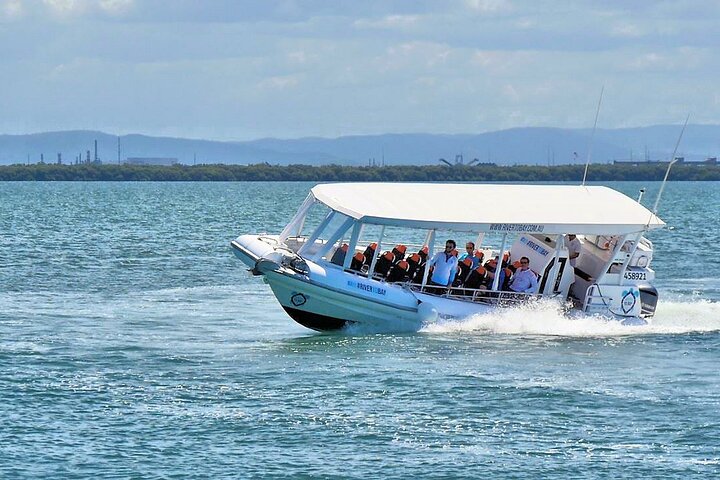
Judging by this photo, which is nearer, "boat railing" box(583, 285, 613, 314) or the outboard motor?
"boat railing" box(583, 285, 613, 314)

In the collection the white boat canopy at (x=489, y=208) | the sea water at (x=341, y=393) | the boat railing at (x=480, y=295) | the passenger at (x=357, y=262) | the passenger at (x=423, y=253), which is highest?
the white boat canopy at (x=489, y=208)

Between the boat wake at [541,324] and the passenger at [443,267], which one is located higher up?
the passenger at [443,267]

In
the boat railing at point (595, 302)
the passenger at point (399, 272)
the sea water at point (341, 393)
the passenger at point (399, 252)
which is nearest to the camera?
the sea water at point (341, 393)

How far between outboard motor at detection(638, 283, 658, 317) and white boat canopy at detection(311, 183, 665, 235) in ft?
4.55

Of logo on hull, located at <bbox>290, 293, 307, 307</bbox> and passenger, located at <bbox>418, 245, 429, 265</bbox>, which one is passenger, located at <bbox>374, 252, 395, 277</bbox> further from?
logo on hull, located at <bbox>290, 293, 307, 307</bbox>

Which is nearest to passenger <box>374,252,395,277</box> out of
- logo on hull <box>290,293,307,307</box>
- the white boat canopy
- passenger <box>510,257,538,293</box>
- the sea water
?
the white boat canopy

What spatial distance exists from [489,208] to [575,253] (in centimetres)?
253

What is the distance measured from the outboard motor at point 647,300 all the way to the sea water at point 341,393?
1.08ft

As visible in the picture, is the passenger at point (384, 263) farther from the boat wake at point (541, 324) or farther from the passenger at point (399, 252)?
the boat wake at point (541, 324)

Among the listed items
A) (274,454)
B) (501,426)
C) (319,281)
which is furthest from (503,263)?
(274,454)

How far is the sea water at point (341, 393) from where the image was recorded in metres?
17.5

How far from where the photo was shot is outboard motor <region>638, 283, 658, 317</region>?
27000 mm

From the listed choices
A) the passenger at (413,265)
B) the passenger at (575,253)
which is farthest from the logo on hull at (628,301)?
the passenger at (413,265)

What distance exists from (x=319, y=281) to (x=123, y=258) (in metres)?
20.8
